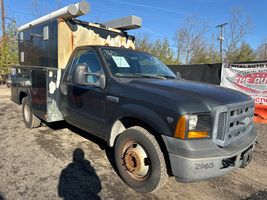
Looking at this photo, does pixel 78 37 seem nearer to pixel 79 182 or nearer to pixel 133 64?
pixel 133 64

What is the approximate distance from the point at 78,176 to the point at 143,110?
5.03 ft

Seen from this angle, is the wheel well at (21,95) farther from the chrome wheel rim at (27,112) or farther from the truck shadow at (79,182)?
the truck shadow at (79,182)

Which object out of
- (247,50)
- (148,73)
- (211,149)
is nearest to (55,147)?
(148,73)

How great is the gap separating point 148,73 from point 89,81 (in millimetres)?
1038

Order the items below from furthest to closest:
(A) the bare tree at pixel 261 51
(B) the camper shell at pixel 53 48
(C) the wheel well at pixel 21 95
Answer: (A) the bare tree at pixel 261 51
(C) the wheel well at pixel 21 95
(B) the camper shell at pixel 53 48

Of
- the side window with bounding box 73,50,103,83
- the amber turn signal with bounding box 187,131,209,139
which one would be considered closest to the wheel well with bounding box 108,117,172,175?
the amber turn signal with bounding box 187,131,209,139

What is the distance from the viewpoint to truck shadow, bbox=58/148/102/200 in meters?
3.38

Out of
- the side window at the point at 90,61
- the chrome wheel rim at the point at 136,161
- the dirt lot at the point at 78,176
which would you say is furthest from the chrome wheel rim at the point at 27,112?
the chrome wheel rim at the point at 136,161

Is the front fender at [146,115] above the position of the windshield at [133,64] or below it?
below

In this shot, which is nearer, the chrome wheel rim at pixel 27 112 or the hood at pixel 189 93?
the hood at pixel 189 93

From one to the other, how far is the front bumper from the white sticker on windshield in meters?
1.68

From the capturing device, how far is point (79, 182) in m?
3.71

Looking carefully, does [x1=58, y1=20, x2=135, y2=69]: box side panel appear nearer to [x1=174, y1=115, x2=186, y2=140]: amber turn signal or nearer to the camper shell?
the camper shell

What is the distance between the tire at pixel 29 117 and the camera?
20.5ft
